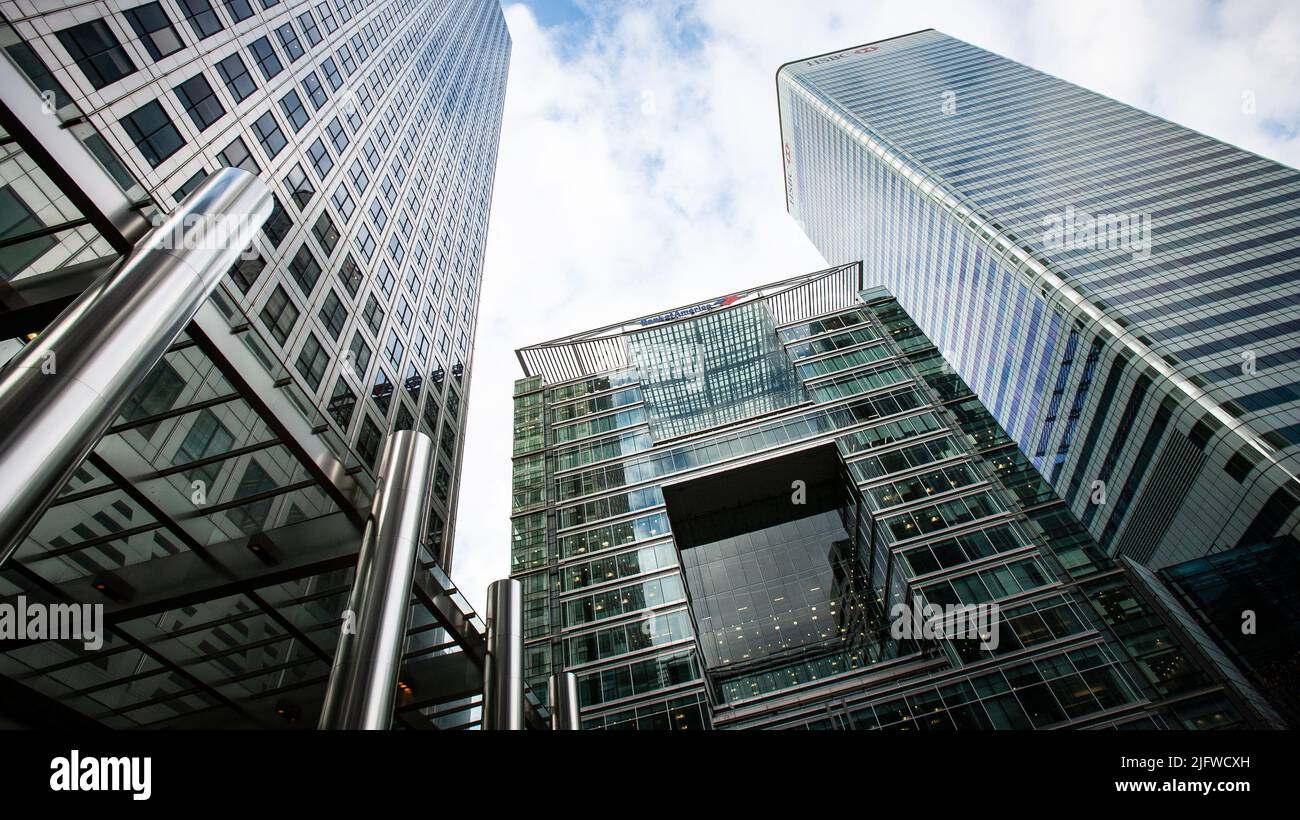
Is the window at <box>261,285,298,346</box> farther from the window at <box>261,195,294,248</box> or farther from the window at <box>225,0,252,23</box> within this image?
the window at <box>225,0,252,23</box>

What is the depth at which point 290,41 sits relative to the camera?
32.5 m

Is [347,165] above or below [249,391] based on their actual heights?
above

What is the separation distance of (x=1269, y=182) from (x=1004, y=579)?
231 feet

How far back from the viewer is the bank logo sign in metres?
59.6

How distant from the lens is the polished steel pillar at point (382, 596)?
1000cm

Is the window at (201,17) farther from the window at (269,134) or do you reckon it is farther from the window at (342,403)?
the window at (342,403)

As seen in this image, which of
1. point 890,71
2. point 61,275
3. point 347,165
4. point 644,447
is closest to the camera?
point 61,275

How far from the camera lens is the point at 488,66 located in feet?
309

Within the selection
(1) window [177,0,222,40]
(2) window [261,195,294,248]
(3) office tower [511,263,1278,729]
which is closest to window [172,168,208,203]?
(2) window [261,195,294,248]

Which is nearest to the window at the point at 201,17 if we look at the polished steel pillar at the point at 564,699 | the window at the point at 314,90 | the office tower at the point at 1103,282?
the window at the point at 314,90

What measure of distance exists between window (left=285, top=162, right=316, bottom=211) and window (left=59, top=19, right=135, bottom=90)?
24.6 ft
